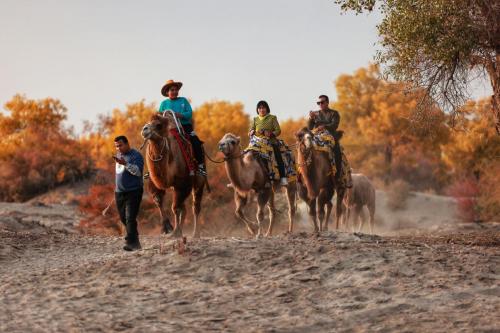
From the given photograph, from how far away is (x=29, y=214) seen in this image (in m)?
34.1

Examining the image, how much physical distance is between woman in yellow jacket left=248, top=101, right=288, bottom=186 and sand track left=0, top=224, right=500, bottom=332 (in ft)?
11.6

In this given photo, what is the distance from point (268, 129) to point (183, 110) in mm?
2112

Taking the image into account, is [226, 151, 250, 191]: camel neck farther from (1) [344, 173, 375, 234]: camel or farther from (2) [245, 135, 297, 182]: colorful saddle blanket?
(1) [344, 173, 375, 234]: camel

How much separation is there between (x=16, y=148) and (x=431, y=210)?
31.8 m

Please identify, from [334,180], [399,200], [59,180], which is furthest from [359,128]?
[334,180]

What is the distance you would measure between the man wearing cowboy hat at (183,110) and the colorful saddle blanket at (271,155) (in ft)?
4.19

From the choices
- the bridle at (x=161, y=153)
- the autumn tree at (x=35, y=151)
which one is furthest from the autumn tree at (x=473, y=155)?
the bridle at (x=161, y=153)

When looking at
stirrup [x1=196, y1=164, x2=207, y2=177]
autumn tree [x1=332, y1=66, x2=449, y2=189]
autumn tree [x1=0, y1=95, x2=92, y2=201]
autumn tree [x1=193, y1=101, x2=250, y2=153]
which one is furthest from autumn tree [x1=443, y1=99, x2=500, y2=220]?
stirrup [x1=196, y1=164, x2=207, y2=177]

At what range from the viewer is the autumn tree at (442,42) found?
1540 centimetres

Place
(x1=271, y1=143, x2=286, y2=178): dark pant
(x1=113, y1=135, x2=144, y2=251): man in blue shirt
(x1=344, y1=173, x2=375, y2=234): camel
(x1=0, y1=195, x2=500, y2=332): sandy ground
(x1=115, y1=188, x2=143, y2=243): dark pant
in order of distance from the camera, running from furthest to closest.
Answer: (x1=344, y1=173, x2=375, y2=234): camel < (x1=271, y1=143, x2=286, y2=178): dark pant < (x1=115, y1=188, x2=143, y2=243): dark pant < (x1=113, y1=135, x2=144, y2=251): man in blue shirt < (x1=0, y1=195, x2=500, y2=332): sandy ground

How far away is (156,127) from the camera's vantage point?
1352 centimetres

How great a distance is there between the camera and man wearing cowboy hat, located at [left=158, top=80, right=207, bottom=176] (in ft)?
49.0

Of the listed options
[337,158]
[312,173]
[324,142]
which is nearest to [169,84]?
[312,173]

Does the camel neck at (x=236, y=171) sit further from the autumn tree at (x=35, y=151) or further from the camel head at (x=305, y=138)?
the autumn tree at (x=35, y=151)
